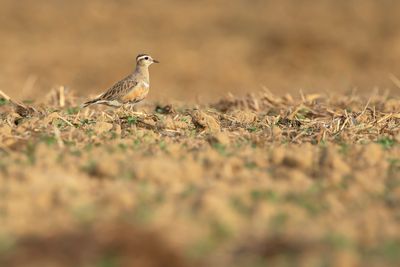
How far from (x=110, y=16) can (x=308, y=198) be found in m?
21.7

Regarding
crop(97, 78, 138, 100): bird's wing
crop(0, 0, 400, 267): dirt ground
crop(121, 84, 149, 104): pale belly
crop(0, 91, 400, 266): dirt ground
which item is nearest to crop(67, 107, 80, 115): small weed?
crop(0, 0, 400, 267): dirt ground

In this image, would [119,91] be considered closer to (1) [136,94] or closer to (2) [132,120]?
(1) [136,94]

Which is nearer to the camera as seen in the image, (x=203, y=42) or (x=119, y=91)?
(x=119, y=91)

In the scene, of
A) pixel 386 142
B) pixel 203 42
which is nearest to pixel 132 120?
pixel 386 142

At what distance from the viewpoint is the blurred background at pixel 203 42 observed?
20734 millimetres

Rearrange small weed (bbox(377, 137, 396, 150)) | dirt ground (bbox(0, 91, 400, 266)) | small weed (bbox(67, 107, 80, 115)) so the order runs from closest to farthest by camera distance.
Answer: dirt ground (bbox(0, 91, 400, 266))
small weed (bbox(377, 137, 396, 150))
small weed (bbox(67, 107, 80, 115))

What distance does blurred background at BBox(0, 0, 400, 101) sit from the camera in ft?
68.0

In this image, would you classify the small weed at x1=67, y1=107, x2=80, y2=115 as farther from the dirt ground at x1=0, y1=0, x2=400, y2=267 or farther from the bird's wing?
the bird's wing

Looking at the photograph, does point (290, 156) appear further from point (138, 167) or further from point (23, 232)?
point (23, 232)

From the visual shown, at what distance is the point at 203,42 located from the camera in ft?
78.3

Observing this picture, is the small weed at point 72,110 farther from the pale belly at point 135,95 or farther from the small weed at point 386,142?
the small weed at point 386,142

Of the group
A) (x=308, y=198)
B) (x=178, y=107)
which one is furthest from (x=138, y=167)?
(x=178, y=107)

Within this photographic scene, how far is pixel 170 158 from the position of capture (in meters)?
6.28

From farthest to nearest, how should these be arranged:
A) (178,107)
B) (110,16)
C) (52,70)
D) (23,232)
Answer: (110,16)
(52,70)
(178,107)
(23,232)
